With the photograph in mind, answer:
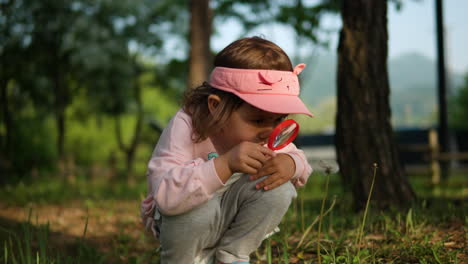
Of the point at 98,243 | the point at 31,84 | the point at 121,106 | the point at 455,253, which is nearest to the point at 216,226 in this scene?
the point at 455,253

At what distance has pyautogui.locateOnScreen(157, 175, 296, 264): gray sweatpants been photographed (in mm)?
1684

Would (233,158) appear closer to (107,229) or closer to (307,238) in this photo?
(307,238)

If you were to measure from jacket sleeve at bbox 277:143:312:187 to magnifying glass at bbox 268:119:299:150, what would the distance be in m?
0.07

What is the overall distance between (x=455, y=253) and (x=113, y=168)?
1078cm

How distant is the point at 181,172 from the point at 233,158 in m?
0.20

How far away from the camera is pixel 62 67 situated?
37.4 ft

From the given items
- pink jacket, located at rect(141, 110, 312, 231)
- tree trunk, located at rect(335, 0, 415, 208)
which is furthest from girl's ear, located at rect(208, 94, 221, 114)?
tree trunk, located at rect(335, 0, 415, 208)

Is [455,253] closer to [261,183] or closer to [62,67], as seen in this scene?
[261,183]

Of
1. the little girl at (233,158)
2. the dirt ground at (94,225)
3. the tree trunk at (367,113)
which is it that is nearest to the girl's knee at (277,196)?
the little girl at (233,158)

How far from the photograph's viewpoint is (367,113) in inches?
124

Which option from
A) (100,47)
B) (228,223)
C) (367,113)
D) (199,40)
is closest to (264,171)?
(228,223)

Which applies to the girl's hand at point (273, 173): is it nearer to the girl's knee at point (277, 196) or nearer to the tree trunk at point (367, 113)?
the girl's knee at point (277, 196)

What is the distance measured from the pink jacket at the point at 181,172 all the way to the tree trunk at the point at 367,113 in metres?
1.35

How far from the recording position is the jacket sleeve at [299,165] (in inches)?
72.0
